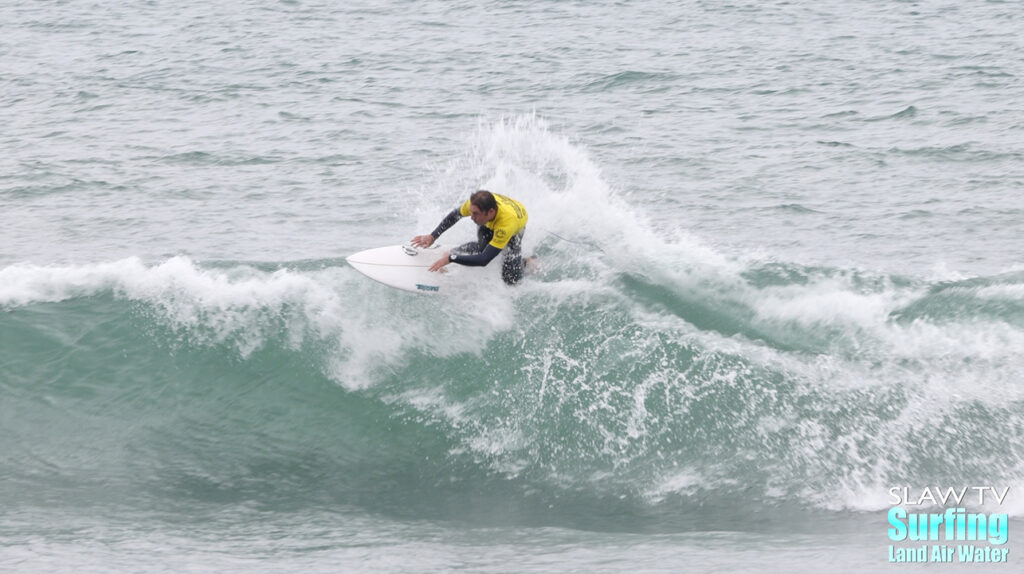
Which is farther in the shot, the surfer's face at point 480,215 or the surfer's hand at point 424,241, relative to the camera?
the surfer's hand at point 424,241

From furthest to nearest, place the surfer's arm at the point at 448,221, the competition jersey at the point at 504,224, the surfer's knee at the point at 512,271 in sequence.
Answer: the surfer's knee at the point at 512,271, the surfer's arm at the point at 448,221, the competition jersey at the point at 504,224

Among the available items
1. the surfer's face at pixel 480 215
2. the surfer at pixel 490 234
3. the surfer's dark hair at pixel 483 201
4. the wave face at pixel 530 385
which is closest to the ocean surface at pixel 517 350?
the wave face at pixel 530 385

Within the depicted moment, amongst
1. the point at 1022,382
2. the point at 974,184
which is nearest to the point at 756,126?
the point at 974,184

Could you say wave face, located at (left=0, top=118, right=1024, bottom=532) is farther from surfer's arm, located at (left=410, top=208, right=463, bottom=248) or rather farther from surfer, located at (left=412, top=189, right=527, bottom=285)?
surfer's arm, located at (left=410, top=208, right=463, bottom=248)

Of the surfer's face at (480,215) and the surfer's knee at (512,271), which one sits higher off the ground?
the surfer's face at (480,215)

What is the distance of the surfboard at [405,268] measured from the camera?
10328 mm

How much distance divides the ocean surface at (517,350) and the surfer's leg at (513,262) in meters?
0.25

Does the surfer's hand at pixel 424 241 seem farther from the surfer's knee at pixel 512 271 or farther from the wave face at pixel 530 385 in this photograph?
the surfer's knee at pixel 512 271

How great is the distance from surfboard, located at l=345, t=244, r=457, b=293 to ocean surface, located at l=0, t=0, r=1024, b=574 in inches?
15.6

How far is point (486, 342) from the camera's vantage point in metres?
10.4

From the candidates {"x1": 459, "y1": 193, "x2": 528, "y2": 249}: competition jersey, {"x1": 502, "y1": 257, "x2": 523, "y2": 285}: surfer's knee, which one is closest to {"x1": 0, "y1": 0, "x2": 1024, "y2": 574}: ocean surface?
{"x1": 502, "y1": 257, "x2": 523, "y2": 285}: surfer's knee

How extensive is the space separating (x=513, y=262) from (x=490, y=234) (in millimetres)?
493

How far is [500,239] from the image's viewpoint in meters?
9.68

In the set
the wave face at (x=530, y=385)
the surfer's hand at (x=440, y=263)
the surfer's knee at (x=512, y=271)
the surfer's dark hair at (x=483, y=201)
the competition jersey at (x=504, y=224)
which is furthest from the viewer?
the surfer's knee at (x=512, y=271)
